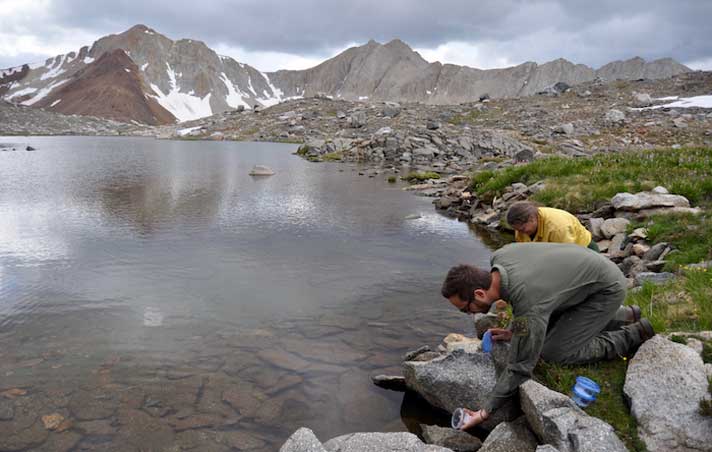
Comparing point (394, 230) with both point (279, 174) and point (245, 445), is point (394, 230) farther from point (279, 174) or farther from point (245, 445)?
point (279, 174)

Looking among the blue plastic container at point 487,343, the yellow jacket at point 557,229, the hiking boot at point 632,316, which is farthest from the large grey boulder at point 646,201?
the blue plastic container at point 487,343

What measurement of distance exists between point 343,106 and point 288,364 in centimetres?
15546

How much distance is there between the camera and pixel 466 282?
20.2 ft

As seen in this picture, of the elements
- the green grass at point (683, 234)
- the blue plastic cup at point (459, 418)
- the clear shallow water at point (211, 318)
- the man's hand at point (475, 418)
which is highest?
the green grass at point (683, 234)

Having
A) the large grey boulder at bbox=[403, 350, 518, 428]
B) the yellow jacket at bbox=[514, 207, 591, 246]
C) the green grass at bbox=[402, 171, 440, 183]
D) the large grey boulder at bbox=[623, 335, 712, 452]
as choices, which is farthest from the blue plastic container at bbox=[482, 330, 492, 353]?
the green grass at bbox=[402, 171, 440, 183]

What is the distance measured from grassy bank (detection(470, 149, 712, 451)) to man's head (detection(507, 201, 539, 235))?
7.74ft

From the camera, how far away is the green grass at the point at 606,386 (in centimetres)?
588

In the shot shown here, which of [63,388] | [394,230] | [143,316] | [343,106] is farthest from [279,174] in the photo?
[343,106]

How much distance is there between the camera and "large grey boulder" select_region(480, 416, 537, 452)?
6.09 metres

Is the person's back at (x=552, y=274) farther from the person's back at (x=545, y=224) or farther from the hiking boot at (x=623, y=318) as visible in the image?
the person's back at (x=545, y=224)

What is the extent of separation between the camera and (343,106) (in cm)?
15875

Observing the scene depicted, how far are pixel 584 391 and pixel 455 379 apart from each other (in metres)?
2.06

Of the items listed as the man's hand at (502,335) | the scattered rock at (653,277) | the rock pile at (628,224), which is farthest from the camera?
the rock pile at (628,224)

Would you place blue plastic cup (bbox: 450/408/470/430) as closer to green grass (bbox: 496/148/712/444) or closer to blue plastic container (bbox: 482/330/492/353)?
blue plastic container (bbox: 482/330/492/353)
